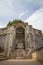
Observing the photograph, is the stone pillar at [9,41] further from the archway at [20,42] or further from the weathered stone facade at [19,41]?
the archway at [20,42]

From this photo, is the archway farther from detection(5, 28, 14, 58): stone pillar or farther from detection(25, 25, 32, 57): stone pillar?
detection(5, 28, 14, 58): stone pillar

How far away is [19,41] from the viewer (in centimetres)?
2502

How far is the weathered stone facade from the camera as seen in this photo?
2247 centimetres

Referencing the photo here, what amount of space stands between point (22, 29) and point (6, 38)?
14.0ft

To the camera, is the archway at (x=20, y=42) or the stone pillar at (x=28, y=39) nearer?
the archway at (x=20, y=42)

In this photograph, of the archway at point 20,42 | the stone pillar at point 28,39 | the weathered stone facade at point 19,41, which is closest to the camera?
the archway at point 20,42

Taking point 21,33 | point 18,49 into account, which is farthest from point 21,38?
point 18,49

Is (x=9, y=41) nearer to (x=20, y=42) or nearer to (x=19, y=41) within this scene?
(x=19, y=41)

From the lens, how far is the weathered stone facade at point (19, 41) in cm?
2247

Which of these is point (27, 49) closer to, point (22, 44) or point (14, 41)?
point (22, 44)

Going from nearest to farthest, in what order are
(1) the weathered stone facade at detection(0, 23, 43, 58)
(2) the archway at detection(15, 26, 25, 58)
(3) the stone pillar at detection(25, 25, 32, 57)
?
(2) the archway at detection(15, 26, 25, 58) < (1) the weathered stone facade at detection(0, 23, 43, 58) < (3) the stone pillar at detection(25, 25, 32, 57)

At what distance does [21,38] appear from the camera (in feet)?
84.1

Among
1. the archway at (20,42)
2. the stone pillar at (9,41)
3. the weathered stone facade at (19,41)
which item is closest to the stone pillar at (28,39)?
the weathered stone facade at (19,41)

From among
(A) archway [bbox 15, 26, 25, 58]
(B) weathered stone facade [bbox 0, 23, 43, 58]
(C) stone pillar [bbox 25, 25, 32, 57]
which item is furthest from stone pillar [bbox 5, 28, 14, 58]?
(C) stone pillar [bbox 25, 25, 32, 57]
